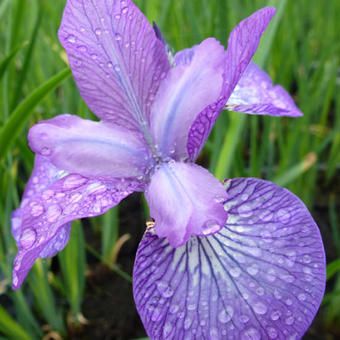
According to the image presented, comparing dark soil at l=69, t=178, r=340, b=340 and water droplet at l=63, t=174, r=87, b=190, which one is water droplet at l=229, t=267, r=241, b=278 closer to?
water droplet at l=63, t=174, r=87, b=190

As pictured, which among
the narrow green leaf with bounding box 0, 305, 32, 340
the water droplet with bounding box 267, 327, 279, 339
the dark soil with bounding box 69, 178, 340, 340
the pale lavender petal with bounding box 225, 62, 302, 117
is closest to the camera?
the water droplet with bounding box 267, 327, 279, 339

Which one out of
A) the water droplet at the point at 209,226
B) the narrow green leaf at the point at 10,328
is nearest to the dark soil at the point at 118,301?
the narrow green leaf at the point at 10,328

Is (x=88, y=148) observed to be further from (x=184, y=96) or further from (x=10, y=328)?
(x=10, y=328)

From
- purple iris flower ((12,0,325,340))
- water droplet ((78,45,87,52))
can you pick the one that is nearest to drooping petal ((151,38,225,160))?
purple iris flower ((12,0,325,340))

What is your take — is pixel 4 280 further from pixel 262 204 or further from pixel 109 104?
pixel 262 204

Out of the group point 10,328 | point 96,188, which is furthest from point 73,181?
point 10,328

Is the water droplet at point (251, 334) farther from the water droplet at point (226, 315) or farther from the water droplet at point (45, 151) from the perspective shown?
the water droplet at point (45, 151)
